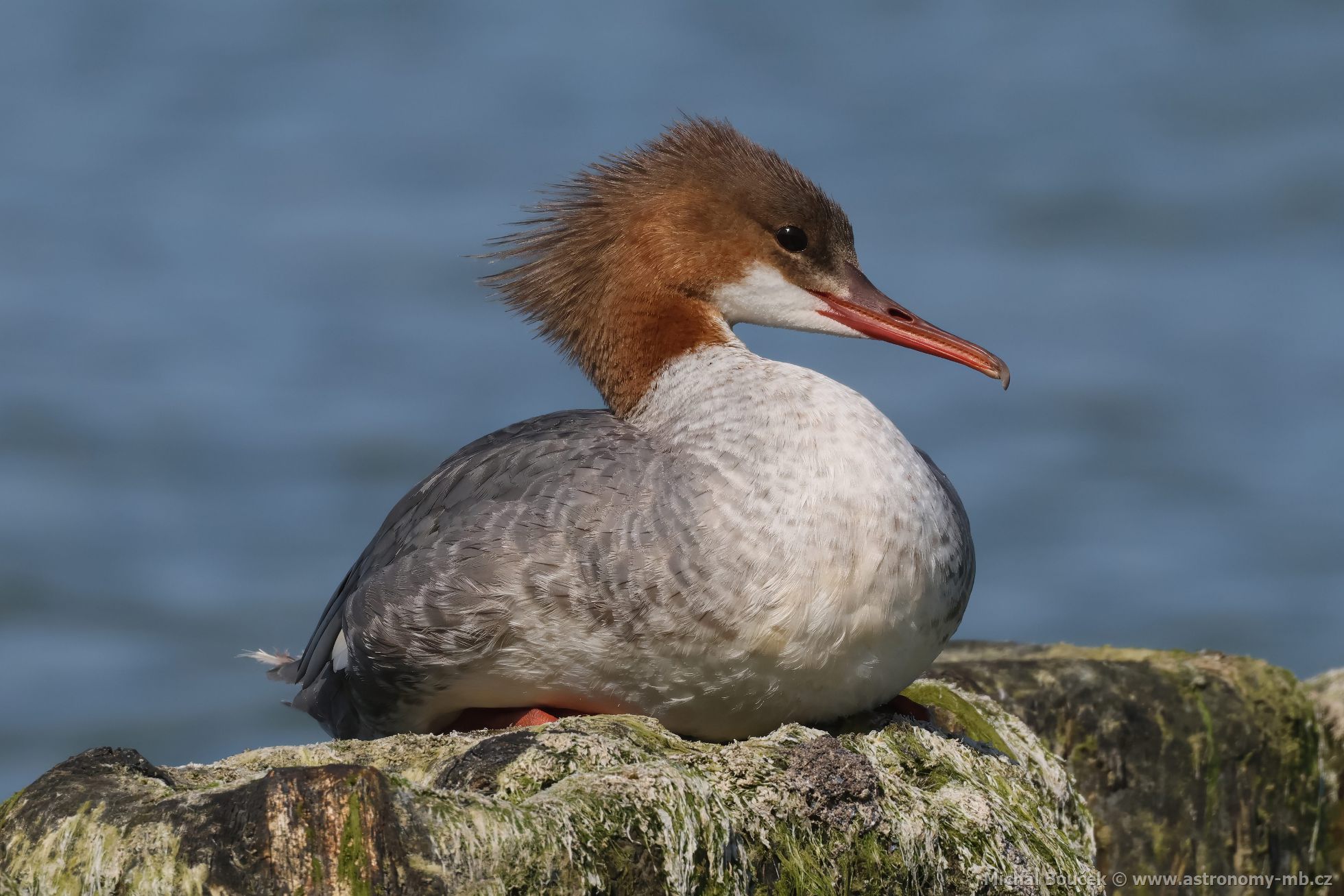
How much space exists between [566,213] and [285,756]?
1750 millimetres

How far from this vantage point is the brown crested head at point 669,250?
15.1 ft

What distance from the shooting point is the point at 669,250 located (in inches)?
181

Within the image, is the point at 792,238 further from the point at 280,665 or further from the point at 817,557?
the point at 280,665

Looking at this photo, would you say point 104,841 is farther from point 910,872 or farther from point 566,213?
point 566,213

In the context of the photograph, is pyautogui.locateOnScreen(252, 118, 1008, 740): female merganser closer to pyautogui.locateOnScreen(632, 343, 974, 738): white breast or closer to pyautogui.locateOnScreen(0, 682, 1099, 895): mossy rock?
pyautogui.locateOnScreen(632, 343, 974, 738): white breast

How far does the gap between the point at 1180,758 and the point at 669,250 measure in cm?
227

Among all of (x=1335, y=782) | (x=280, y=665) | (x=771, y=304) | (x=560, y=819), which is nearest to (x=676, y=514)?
(x=771, y=304)

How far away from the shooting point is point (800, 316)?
4.74 meters

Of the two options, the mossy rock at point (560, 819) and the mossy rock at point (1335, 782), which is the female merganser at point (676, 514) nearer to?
the mossy rock at point (560, 819)

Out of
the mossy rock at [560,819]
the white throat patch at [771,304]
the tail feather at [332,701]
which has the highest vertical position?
the white throat patch at [771,304]

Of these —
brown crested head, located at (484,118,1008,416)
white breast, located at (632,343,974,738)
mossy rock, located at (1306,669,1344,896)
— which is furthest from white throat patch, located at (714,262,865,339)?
mossy rock, located at (1306,669,1344,896)

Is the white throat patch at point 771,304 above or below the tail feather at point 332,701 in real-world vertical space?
above

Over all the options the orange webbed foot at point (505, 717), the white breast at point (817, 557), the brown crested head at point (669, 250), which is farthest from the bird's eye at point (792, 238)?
the orange webbed foot at point (505, 717)

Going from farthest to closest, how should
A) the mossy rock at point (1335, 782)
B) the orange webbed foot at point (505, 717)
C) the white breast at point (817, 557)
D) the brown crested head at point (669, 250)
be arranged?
the mossy rock at point (1335, 782)
the brown crested head at point (669, 250)
the orange webbed foot at point (505, 717)
the white breast at point (817, 557)
